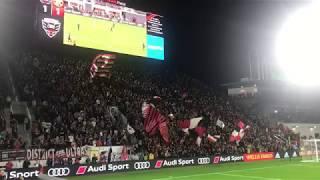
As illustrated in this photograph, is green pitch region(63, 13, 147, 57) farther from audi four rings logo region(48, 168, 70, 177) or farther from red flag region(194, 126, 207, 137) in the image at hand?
audi four rings logo region(48, 168, 70, 177)

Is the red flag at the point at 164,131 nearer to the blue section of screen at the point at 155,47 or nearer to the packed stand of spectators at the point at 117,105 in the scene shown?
the packed stand of spectators at the point at 117,105

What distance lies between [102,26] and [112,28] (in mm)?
822

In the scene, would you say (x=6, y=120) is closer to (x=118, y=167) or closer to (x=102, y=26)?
(x=118, y=167)

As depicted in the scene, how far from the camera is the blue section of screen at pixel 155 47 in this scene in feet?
111

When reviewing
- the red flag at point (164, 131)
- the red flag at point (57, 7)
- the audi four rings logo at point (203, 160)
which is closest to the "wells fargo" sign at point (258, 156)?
the audi four rings logo at point (203, 160)

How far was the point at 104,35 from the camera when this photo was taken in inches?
1234

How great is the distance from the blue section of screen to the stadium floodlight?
28.5 feet

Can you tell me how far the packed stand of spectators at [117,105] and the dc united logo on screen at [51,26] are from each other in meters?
4.33

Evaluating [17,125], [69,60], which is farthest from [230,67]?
[17,125]

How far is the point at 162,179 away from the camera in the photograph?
24.6 m

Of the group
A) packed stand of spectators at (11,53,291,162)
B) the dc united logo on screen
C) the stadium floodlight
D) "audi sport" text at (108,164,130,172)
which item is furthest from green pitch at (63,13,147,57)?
the stadium floodlight

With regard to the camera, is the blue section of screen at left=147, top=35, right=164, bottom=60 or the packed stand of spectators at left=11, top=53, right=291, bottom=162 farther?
the blue section of screen at left=147, top=35, right=164, bottom=60

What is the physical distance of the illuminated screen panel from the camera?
29781 mm

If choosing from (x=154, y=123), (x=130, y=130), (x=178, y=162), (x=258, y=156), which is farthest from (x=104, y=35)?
(x=258, y=156)
